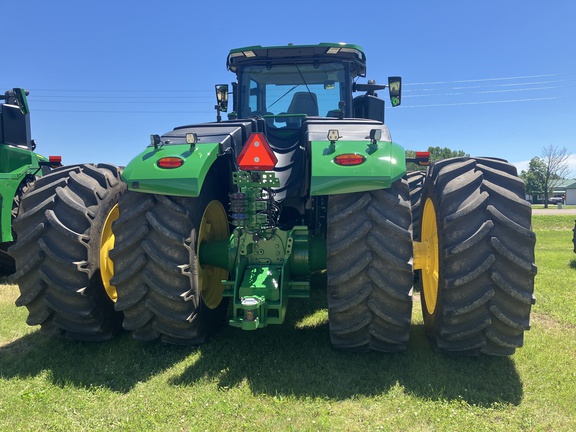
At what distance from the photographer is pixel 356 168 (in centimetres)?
298

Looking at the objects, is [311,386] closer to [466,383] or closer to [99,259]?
[466,383]

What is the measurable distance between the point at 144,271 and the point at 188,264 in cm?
34

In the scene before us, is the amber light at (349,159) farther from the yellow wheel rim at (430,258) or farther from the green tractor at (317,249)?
the yellow wheel rim at (430,258)

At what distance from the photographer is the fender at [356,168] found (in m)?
2.94

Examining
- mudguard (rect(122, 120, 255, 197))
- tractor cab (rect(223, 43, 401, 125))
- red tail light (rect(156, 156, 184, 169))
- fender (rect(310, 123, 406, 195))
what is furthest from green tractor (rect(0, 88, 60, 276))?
fender (rect(310, 123, 406, 195))

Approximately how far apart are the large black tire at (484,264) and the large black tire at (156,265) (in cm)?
193

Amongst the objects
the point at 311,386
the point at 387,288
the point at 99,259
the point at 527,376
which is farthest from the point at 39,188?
A: the point at 527,376

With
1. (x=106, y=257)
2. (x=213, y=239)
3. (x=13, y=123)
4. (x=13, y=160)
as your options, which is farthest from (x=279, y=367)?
(x=13, y=123)

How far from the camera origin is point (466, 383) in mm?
2885

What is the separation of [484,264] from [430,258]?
41.1 inches

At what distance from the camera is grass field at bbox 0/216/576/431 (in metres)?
2.50

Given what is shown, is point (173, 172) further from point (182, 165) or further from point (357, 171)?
point (357, 171)

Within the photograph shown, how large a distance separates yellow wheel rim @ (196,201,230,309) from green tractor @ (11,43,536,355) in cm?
12

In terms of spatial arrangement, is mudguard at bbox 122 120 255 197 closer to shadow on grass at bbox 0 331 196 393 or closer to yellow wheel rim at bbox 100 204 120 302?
yellow wheel rim at bbox 100 204 120 302
